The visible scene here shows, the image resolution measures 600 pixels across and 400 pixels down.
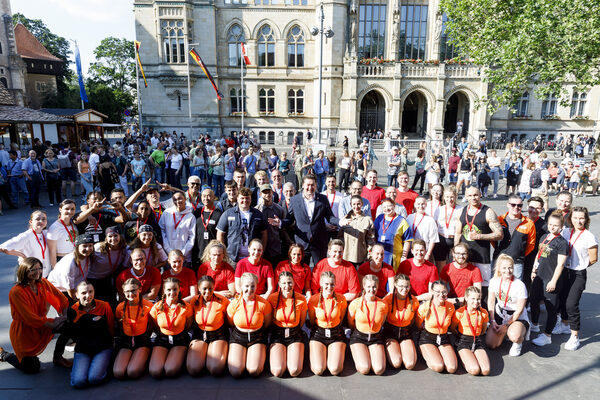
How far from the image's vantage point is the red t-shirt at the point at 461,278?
17.2 ft

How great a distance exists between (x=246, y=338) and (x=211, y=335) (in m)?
0.45

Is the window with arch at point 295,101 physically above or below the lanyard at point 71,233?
above

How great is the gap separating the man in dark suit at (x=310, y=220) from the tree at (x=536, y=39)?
13.4 metres

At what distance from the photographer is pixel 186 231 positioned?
595cm

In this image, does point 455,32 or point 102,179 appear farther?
point 455,32

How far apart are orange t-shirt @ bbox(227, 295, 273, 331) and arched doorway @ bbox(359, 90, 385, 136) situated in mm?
31178

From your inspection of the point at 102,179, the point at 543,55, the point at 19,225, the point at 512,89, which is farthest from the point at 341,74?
the point at 19,225

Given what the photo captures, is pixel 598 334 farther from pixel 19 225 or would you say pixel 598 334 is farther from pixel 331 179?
pixel 19 225

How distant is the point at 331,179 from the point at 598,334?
4.58 m

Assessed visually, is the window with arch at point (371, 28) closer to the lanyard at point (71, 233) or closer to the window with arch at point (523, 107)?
the window with arch at point (523, 107)

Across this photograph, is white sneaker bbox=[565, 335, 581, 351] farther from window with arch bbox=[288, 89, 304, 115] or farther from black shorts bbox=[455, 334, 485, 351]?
window with arch bbox=[288, 89, 304, 115]

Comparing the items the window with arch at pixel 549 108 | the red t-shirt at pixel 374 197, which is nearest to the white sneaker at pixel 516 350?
the red t-shirt at pixel 374 197

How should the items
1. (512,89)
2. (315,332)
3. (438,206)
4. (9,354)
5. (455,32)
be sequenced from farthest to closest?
(455,32), (512,89), (438,206), (315,332), (9,354)

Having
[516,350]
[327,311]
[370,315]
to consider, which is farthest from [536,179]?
[327,311]
